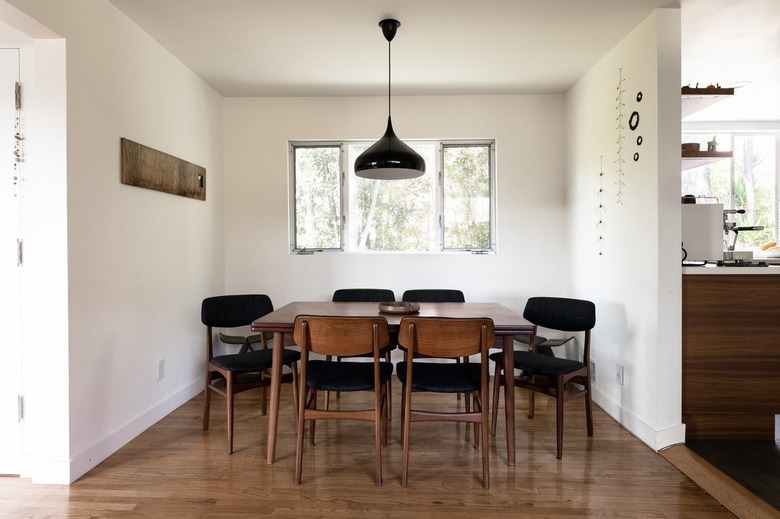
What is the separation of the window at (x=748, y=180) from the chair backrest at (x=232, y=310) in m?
5.26

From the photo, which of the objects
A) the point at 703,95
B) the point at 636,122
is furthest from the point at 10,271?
the point at 703,95

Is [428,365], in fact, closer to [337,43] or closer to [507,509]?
[507,509]

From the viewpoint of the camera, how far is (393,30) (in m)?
2.90

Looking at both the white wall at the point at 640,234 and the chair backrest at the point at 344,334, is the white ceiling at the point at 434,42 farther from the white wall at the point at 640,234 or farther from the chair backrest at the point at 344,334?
the chair backrest at the point at 344,334

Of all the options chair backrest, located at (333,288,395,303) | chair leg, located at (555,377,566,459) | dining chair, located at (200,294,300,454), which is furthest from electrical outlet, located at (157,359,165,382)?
chair leg, located at (555,377,566,459)

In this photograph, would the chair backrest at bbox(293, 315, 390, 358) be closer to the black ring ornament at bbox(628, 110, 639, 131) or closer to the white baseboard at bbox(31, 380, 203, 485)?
the white baseboard at bbox(31, 380, 203, 485)

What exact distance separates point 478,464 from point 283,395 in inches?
75.8

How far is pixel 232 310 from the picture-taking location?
132 inches

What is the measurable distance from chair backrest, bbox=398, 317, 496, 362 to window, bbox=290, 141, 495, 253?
2.24m

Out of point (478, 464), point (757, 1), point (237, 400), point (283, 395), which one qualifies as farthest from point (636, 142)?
point (237, 400)

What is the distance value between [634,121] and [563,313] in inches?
55.4

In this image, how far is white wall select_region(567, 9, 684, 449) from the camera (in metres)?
2.71

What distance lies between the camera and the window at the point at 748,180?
5449mm

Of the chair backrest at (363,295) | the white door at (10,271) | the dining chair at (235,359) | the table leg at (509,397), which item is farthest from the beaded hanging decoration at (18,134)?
the table leg at (509,397)
